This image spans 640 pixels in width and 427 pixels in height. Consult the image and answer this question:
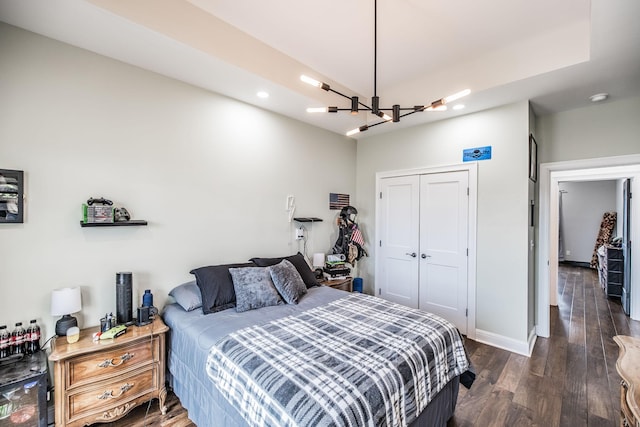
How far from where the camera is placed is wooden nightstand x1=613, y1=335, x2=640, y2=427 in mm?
1019

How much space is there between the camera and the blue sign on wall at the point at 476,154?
10.7ft

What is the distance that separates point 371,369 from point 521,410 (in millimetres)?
1618

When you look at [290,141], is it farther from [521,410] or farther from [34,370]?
[521,410]

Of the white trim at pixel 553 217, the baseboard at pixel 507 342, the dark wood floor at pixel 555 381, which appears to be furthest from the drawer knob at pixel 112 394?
the white trim at pixel 553 217

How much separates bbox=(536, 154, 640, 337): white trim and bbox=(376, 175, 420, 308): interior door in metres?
1.47

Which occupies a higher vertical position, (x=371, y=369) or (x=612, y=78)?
(x=612, y=78)

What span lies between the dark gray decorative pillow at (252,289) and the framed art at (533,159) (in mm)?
3087

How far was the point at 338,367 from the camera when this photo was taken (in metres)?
1.48

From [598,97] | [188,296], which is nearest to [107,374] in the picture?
[188,296]

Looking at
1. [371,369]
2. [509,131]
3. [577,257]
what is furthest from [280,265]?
[577,257]

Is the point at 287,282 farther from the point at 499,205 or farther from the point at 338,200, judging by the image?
the point at 499,205

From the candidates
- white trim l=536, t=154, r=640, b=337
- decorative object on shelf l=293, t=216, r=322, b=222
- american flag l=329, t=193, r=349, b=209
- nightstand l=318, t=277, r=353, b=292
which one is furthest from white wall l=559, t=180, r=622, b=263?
decorative object on shelf l=293, t=216, r=322, b=222

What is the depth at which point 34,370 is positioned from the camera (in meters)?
1.70

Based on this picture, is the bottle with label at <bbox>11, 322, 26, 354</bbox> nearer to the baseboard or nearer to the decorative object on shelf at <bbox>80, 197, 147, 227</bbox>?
the decorative object on shelf at <bbox>80, 197, 147, 227</bbox>
